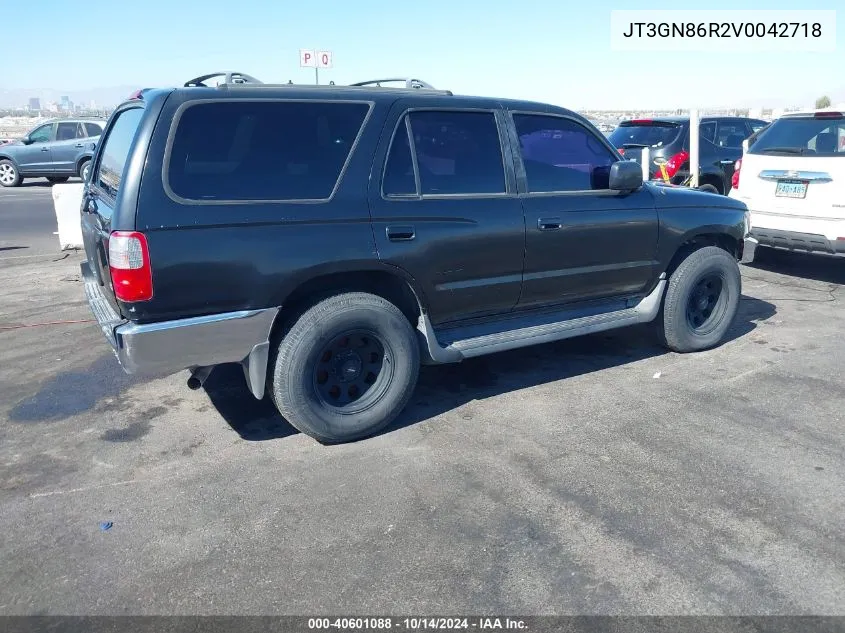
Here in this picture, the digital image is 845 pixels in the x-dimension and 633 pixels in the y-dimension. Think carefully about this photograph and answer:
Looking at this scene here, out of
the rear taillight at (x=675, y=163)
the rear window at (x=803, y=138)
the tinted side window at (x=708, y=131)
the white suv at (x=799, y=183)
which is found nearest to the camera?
the white suv at (x=799, y=183)

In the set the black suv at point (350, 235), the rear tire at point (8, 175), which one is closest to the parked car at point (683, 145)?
the black suv at point (350, 235)

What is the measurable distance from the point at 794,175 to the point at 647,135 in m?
3.65

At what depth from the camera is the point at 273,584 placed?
2.74 m

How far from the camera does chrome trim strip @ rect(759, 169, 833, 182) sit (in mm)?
6914

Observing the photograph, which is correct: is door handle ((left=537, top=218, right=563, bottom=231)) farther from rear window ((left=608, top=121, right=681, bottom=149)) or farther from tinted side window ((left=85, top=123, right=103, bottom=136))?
tinted side window ((left=85, top=123, right=103, bottom=136))

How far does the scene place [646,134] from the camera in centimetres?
1062

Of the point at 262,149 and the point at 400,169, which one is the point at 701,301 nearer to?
the point at 400,169

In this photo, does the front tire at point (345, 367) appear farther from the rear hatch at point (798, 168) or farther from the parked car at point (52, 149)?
the parked car at point (52, 149)

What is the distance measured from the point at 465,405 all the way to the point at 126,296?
2.13 meters

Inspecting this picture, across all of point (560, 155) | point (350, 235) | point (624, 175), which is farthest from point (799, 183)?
point (350, 235)

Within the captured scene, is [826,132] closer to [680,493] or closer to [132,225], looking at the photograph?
[680,493]

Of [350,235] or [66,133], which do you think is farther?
[66,133]

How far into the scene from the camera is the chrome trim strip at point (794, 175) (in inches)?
272

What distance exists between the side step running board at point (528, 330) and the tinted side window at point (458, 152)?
2.64ft
